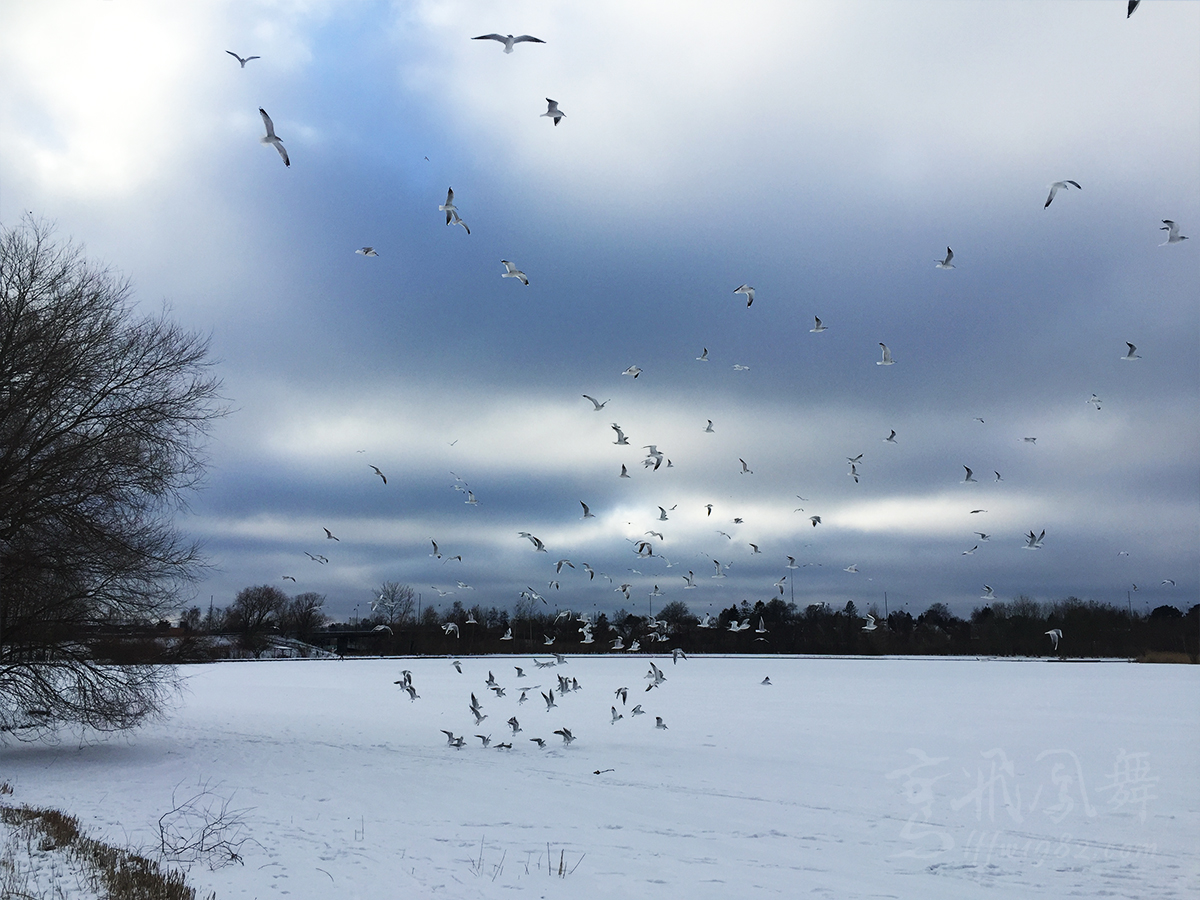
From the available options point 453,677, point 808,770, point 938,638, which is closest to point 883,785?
point 808,770

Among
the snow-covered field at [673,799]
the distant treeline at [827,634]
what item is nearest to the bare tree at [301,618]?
the distant treeline at [827,634]

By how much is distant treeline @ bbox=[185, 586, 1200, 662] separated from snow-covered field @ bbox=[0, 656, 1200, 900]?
2686 inches

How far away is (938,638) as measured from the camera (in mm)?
142000

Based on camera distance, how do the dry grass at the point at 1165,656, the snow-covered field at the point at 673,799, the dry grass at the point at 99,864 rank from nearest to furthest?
the dry grass at the point at 99,864 → the snow-covered field at the point at 673,799 → the dry grass at the point at 1165,656

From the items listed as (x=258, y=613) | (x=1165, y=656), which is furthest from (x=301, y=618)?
(x=1165, y=656)

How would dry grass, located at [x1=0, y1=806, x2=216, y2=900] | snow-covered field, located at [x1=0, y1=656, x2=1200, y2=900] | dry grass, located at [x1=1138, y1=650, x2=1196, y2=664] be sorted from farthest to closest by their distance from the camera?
dry grass, located at [x1=1138, y1=650, x2=1196, y2=664], snow-covered field, located at [x1=0, y1=656, x2=1200, y2=900], dry grass, located at [x1=0, y1=806, x2=216, y2=900]

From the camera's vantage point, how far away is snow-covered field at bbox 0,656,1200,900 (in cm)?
1188

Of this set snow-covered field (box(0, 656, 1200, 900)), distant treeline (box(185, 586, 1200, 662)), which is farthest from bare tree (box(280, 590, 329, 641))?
snow-covered field (box(0, 656, 1200, 900))

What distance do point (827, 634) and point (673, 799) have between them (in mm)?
130817

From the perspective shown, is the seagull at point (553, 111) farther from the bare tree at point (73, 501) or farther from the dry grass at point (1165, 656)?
the dry grass at point (1165, 656)

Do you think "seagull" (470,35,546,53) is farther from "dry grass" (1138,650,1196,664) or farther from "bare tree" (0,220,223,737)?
"dry grass" (1138,650,1196,664)

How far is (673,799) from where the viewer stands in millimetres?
17297

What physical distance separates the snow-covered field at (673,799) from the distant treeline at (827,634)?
68.2 m

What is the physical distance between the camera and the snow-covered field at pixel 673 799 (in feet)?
39.0
